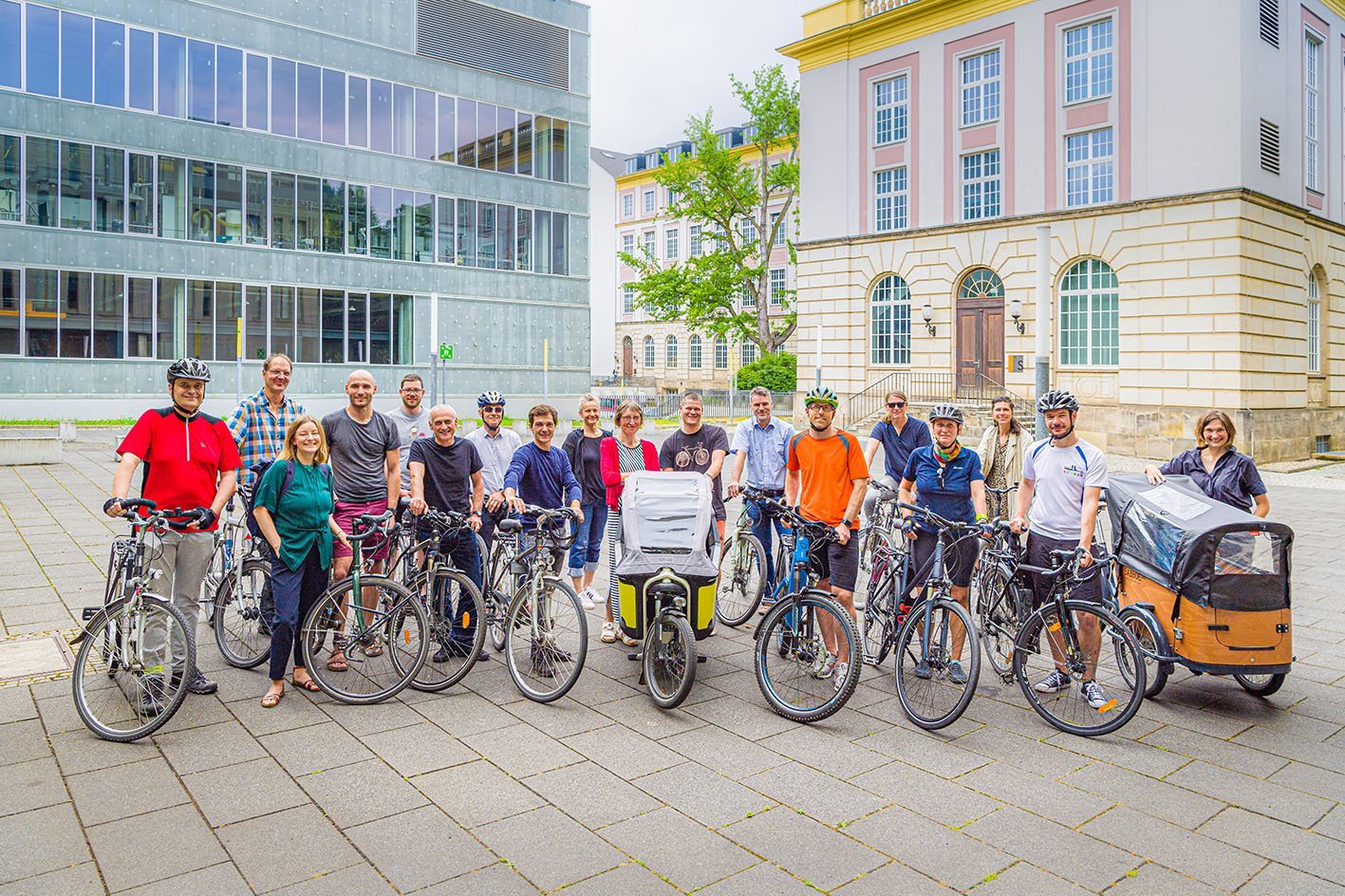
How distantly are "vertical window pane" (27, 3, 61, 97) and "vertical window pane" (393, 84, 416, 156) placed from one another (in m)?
10.1

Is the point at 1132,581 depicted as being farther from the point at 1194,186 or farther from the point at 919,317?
the point at 919,317

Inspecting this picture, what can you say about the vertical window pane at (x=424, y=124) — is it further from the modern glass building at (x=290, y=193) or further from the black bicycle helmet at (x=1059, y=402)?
the black bicycle helmet at (x=1059, y=402)

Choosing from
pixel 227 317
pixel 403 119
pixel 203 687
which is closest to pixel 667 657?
pixel 203 687

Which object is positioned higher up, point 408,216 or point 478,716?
point 408,216

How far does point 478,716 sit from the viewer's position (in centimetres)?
616

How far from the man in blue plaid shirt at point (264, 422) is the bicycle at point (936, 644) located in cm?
457

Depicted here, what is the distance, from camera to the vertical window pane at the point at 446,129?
120 feet

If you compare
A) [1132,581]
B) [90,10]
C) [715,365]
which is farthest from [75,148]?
[715,365]

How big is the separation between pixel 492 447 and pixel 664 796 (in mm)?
3989

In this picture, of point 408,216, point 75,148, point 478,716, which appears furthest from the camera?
point 408,216

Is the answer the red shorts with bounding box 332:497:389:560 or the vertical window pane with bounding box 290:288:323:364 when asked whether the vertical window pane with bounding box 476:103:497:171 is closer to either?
the vertical window pane with bounding box 290:288:323:364

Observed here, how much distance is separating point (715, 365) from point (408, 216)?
3651cm

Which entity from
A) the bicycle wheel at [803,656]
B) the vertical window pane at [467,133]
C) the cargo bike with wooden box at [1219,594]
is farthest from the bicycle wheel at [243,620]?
the vertical window pane at [467,133]

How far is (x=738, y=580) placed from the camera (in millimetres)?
9102
